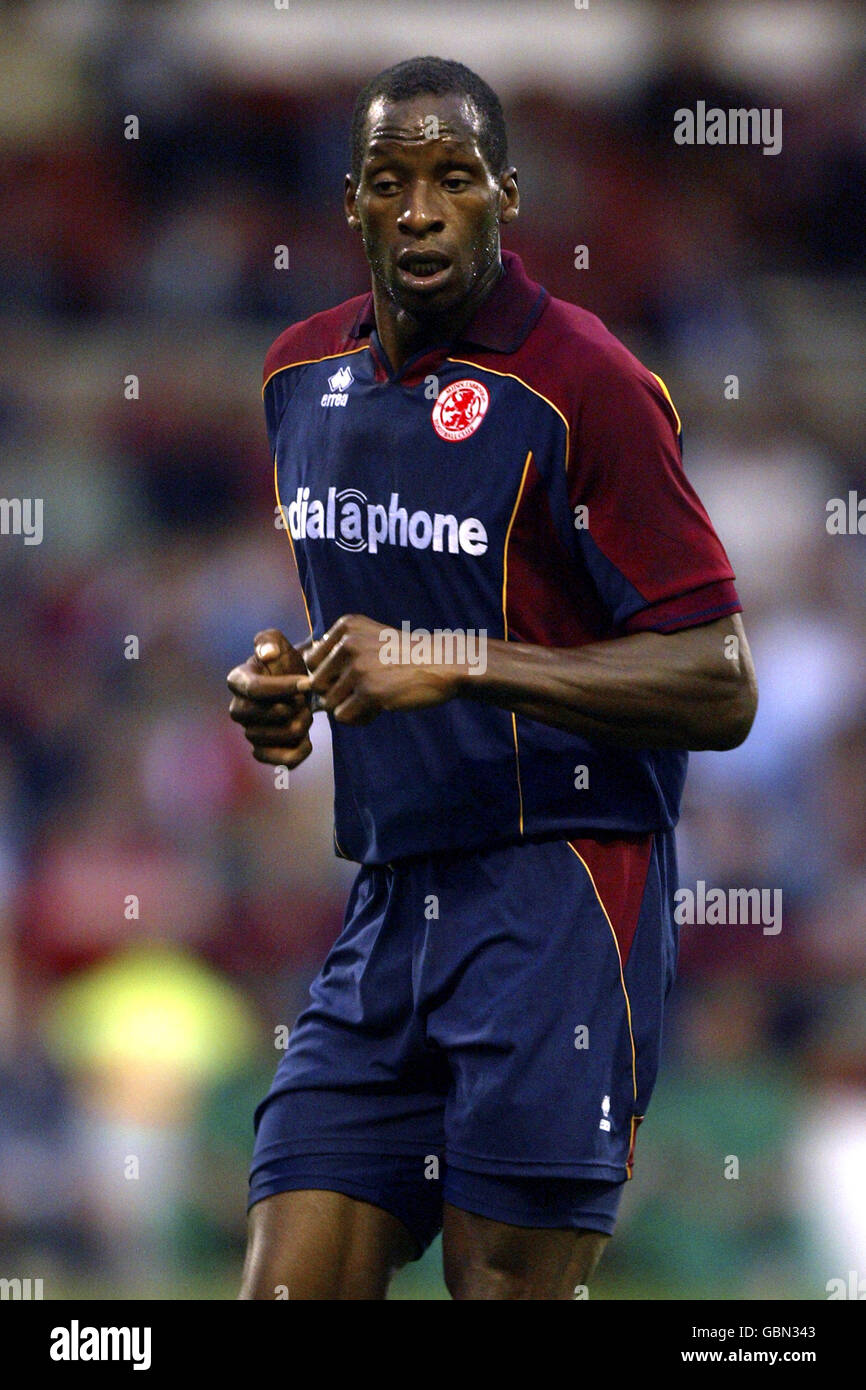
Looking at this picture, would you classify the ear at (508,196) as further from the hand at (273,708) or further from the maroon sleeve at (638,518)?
the hand at (273,708)

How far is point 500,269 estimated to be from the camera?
2904 millimetres

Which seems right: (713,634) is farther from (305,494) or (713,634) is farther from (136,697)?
(136,697)

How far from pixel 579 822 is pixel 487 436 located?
0.57 metres

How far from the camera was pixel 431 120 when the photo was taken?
2727mm

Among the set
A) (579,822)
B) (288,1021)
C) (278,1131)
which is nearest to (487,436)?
(579,822)

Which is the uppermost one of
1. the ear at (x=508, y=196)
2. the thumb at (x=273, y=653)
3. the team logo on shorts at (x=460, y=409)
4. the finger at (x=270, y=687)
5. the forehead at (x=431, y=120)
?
the forehead at (x=431, y=120)

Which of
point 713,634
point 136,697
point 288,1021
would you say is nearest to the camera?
point 713,634

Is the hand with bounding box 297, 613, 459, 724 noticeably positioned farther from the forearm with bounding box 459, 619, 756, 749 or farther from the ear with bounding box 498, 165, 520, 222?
the ear with bounding box 498, 165, 520, 222

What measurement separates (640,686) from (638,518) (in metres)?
0.24

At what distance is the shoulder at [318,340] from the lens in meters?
3.07

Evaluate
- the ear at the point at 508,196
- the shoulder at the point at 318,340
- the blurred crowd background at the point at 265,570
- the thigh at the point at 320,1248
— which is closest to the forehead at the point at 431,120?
the ear at the point at 508,196

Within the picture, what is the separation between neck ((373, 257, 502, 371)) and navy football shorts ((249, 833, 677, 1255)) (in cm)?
77

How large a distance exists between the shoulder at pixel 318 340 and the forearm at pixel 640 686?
70 centimetres

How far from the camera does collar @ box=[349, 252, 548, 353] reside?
2.81 m
